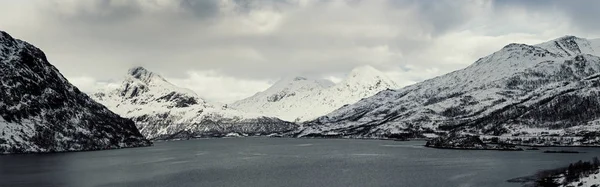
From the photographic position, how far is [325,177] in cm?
14475

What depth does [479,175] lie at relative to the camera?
141m

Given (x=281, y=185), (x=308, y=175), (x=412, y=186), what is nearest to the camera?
(x=412, y=186)

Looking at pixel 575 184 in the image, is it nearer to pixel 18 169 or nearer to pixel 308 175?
pixel 308 175

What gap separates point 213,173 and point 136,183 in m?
31.0

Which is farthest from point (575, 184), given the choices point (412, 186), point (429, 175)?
point (429, 175)

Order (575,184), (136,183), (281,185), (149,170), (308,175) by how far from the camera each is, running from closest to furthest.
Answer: (575,184)
(281,185)
(136,183)
(308,175)
(149,170)

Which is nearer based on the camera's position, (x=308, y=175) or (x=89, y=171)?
(x=308, y=175)

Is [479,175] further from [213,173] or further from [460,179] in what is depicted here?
[213,173]

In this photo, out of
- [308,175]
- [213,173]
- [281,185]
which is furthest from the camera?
[213,173]

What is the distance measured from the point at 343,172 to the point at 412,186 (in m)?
39.3

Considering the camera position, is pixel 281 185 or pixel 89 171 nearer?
pixel 281 185

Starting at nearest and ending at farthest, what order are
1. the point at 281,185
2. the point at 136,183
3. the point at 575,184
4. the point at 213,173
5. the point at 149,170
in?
the point at 575,184
the point at 281,185
the point at 136,183
the point at 213,173
the point at 149,170

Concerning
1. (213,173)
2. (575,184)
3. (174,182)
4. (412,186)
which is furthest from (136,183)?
(575,184)

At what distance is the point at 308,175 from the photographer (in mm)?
151750
